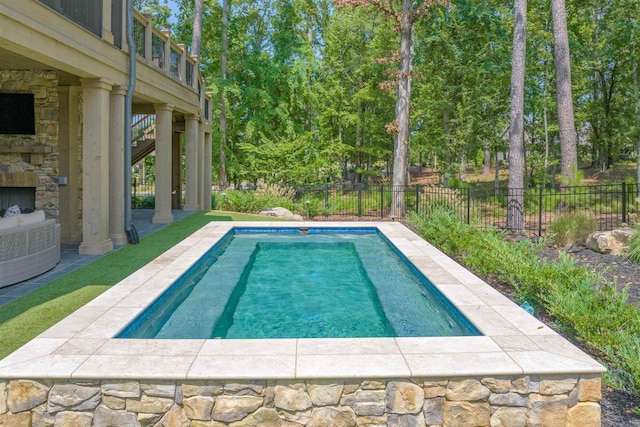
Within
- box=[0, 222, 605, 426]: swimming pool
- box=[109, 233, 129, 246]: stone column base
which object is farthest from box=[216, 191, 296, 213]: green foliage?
box=[0, 222, 605, 426]: swimming pool

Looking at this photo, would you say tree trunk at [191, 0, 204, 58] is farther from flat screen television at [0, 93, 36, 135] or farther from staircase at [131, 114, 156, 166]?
flat screen television at [0, 93, 36, 135]

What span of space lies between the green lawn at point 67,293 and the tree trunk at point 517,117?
8.72 m

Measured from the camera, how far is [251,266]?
8.35 m

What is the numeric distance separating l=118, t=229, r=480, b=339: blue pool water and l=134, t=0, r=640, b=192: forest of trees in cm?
1370

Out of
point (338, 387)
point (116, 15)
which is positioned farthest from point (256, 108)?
point (338, 387)

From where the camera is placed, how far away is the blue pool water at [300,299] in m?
5.01

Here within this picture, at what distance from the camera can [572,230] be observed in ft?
33.3

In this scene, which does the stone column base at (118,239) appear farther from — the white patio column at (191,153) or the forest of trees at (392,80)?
the forest of trees at (392,80)

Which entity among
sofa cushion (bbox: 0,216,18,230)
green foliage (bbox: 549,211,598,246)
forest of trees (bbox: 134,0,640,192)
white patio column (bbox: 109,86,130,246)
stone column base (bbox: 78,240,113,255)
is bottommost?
stone column base (bbox: 78,240,113,255)

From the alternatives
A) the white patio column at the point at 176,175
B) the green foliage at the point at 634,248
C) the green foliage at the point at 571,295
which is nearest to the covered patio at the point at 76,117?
the white patio column at the point at 176,175

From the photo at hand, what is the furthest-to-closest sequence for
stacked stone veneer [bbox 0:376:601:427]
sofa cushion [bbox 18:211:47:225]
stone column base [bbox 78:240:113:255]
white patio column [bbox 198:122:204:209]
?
white patio column [bbox 198:122:204:209]
stone column base [bbox 78:240:113:255]
sofa cushion [bbox 18:211:47:225]
stacked stone veneer [bbox 0:376:601:427]

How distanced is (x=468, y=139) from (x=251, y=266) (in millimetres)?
17439

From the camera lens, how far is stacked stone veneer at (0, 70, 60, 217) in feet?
28.0

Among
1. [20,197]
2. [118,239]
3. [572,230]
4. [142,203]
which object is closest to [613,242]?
[572,230]
